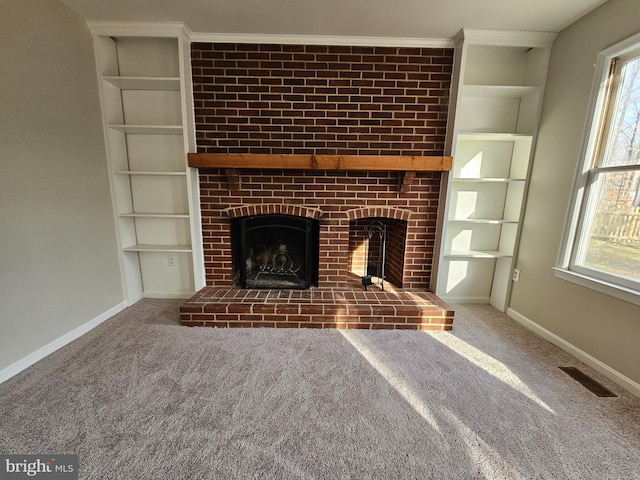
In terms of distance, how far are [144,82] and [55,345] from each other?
7.19 feet

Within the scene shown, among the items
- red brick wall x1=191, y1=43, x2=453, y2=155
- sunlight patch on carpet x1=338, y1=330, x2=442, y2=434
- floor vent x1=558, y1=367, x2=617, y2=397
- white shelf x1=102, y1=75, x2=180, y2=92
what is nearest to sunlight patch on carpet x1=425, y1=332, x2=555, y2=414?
floor vent x1=558, y1=367, x2=617, y2=397

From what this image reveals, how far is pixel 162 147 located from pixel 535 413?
3373 mm

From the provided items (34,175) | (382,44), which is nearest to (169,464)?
(34,175)

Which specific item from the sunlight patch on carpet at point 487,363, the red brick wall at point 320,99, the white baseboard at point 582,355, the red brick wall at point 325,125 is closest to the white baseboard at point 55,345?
the red brick wall at point 325,125

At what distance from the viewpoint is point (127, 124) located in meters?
2.34

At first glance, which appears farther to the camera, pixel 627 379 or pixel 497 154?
pixel 497 154

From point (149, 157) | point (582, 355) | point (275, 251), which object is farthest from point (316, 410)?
point (149, 157)

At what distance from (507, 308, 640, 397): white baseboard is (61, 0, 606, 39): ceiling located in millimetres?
2378

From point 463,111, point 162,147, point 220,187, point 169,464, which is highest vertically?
point 463,111

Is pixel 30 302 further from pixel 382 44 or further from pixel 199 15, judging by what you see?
pixel 382 44

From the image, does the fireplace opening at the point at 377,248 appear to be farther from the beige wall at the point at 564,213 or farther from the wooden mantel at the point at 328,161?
the beige wall at the point at 564,213

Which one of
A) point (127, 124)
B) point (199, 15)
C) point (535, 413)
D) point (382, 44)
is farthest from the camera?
point (127, 124)

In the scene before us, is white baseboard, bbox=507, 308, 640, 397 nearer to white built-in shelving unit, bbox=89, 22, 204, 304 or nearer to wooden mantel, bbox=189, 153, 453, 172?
wooden mantel, bbox=189, 153, 453, 172

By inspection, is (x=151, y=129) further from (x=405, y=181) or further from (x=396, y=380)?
(x=396, y=380)
